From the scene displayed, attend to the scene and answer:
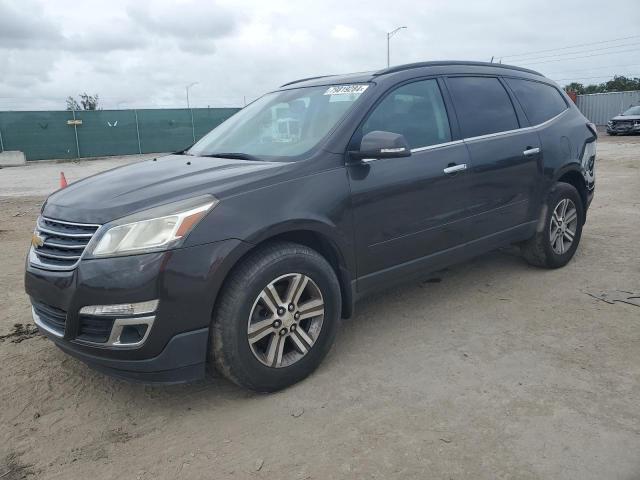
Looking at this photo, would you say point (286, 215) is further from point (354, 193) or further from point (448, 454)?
point (448, 454)

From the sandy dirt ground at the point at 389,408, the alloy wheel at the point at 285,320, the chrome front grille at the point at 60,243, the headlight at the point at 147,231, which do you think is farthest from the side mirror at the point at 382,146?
the chrome front grille at the point at 60,243

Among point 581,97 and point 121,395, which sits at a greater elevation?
point 581,97

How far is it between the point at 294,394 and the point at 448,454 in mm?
936

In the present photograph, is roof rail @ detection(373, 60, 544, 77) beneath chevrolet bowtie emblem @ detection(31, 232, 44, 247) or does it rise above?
above

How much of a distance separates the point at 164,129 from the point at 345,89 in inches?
1107

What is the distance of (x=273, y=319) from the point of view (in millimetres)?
2887

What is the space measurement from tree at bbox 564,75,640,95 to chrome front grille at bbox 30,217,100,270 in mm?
51445

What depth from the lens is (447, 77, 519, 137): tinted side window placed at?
4039mm

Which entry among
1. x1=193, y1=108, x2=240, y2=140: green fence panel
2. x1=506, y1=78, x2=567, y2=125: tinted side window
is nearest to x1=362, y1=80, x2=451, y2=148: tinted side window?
x1=506, y1=78, x2=567, y2=125: tinted side window

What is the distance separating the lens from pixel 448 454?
240 cm

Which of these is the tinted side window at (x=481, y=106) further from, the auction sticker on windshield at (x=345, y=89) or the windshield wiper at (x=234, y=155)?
the windshield wiper at (x=234, y=155)

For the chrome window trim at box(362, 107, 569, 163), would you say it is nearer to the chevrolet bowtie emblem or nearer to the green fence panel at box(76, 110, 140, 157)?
the chevrolet bowtie emblem

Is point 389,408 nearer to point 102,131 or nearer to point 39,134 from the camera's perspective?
point 39,134

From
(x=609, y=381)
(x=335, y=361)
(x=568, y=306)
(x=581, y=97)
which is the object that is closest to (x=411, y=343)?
(x=335, y=361)
